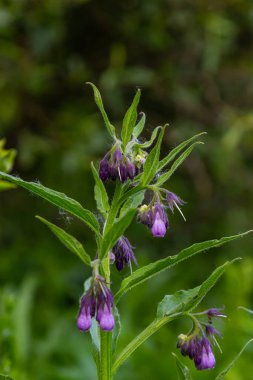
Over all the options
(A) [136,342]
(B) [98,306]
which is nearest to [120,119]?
(A) [136,342]

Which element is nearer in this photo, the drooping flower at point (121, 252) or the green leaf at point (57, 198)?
the green leaf at point (57, 198)

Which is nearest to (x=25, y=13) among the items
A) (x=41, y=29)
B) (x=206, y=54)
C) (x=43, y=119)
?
(x=41, y=29)

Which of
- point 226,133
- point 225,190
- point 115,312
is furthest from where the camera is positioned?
point 225,190

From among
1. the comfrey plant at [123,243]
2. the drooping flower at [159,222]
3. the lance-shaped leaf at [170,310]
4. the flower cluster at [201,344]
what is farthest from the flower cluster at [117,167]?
the flower cluster at [201,344]

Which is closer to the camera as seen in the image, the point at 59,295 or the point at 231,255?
the point at 59,295

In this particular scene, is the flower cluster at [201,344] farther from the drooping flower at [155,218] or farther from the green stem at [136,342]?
the drooping flower at [155,218]

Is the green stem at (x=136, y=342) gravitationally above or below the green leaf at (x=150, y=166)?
below

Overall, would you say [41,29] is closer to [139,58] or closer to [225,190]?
[139,58]
